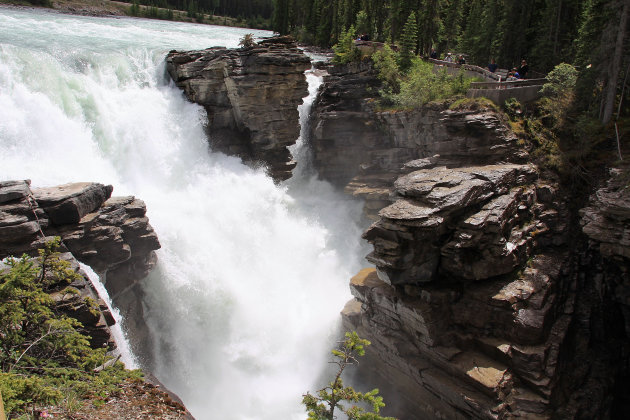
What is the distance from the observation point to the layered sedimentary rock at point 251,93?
1101 inches

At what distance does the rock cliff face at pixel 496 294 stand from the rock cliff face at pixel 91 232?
34.8ft

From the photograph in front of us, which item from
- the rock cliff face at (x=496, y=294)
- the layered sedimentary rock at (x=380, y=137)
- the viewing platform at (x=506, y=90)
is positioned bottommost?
the rock cliff face at (x=496, y=294)

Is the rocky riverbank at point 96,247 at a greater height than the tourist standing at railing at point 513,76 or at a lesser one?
lesser

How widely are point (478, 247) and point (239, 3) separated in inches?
3820

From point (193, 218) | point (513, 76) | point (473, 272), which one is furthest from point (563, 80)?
point (193, 218)

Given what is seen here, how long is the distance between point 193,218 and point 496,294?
54.2ft

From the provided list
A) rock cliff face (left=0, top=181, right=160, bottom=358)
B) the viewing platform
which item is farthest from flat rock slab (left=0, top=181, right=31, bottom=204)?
the viewing platform

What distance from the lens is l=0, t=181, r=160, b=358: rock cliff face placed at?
1484 cm

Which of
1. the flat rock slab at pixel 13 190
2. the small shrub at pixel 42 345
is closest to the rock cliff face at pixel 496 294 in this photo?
the small shrub at pixel 42 345

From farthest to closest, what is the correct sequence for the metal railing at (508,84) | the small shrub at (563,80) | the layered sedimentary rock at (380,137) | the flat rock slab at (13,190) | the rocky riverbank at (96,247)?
the metal railing at (508,84) < the small shrub at (563,80) < the layered sedimentary rock at (380,137) < the flat rock slab at (13,190) < the rocky riverbank at (96,247)

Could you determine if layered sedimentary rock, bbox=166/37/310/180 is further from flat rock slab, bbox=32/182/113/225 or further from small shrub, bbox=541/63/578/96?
small shrub, bbox=541/63/578/96

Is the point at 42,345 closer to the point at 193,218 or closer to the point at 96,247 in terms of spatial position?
the point at 96,247

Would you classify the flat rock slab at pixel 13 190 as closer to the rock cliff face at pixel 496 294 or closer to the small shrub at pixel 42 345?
the small shrub at pixel 42 345

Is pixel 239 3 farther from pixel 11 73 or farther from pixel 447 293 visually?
pixel 447 293
